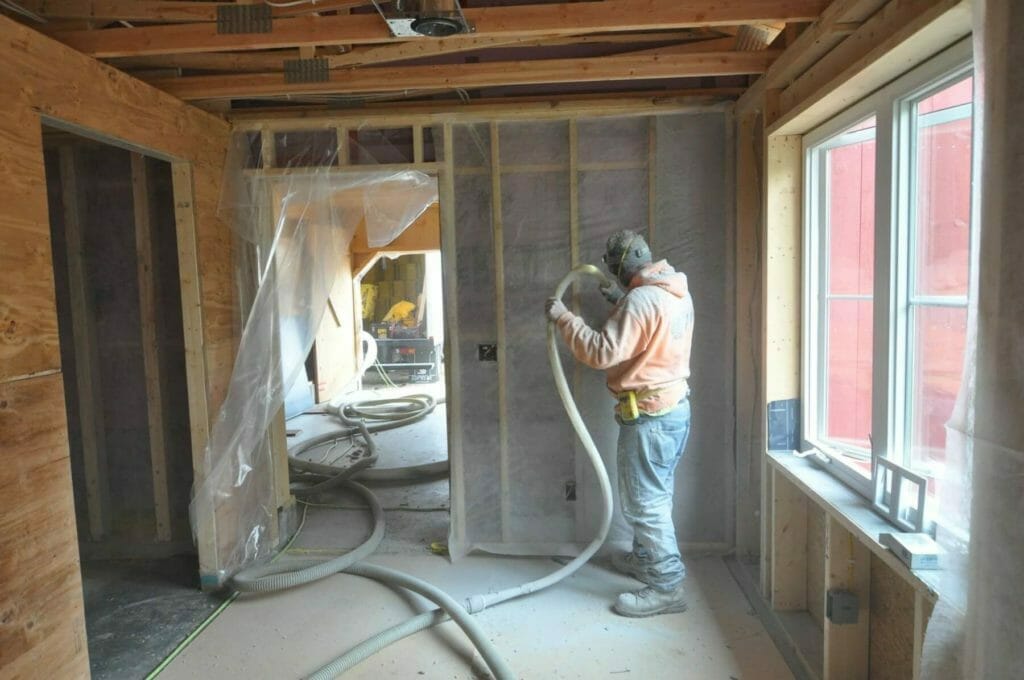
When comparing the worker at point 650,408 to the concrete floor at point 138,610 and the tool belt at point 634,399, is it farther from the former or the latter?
the concrete floor at point 138,610

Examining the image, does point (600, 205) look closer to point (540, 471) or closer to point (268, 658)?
point (540, 471)

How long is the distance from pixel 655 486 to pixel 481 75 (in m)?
1.98

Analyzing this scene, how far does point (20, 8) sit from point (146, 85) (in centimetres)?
52

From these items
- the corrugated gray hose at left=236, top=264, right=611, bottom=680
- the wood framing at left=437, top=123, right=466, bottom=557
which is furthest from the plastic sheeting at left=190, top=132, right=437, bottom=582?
the corrugated gray hose at left=236, top=264, right=611, bottom=680

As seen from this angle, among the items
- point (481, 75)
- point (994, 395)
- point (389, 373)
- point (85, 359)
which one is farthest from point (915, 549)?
point (389, 373)

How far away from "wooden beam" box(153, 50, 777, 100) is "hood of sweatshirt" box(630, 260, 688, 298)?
0.83m

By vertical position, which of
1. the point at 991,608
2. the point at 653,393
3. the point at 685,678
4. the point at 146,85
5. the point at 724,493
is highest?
the point at 146,85

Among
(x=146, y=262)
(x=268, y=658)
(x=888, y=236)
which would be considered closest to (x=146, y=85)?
(x=146, y=262)

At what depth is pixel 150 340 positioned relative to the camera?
322 cm

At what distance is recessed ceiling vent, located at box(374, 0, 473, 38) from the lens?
1802 mm

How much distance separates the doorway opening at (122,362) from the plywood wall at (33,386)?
1102 mm

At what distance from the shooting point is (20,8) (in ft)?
6.31

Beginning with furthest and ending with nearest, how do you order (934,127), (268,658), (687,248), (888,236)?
(687,248)
(268,658)
(888,236)
(934,127)

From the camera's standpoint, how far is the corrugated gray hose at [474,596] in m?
2.30
